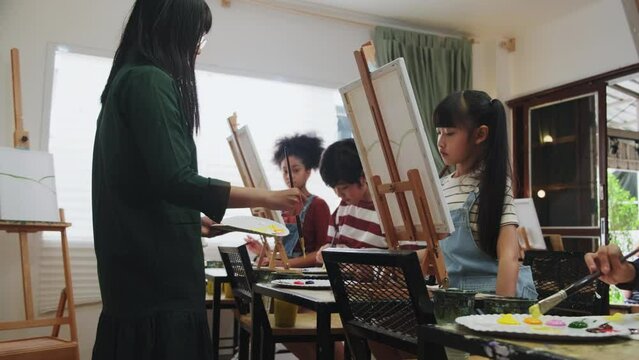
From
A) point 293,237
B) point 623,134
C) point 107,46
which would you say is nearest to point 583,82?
point 623,134

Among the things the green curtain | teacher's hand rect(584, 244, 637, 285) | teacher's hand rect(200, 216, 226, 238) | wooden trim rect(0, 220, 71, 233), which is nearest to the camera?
teacher's hand rect(584, 244, 637, 285)

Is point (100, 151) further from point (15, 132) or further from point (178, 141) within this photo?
point (15, 132)

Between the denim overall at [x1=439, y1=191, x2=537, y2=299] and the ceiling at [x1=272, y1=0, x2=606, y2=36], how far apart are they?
3057 millimetres

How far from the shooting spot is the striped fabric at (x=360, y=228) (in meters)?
2.35

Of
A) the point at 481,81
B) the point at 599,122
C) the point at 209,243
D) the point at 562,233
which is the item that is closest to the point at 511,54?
the point at 481,81

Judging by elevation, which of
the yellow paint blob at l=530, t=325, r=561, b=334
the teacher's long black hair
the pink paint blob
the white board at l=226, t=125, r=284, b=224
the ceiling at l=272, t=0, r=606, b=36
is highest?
the ceiling at l=272, t=0, r=606, b=36

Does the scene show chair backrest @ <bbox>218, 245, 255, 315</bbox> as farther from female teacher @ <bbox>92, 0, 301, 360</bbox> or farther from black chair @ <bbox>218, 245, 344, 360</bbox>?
female teacher @ <bbox>92, 0, 301, 360</bbox>

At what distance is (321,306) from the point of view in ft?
4.02

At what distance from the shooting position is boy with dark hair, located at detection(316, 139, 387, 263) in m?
2.40

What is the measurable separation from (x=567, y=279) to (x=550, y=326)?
107 centimetres

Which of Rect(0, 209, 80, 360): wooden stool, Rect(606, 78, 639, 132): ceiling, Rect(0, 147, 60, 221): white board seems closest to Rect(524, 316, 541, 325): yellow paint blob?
Rect(0, 209, 80, 360): wooden stool

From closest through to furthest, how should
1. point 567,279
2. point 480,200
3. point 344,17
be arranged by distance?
point 480,200
point 567,279
point 344,17

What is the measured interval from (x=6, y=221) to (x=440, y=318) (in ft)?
8.36

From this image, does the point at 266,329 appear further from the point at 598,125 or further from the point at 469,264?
the point at 598,125
